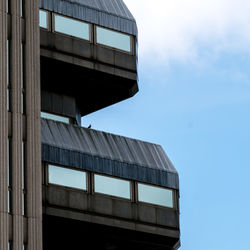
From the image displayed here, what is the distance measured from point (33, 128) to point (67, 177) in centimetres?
384

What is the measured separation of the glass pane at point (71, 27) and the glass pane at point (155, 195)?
279 inches

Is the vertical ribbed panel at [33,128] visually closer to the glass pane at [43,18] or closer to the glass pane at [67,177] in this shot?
the glass pane at [67,177]

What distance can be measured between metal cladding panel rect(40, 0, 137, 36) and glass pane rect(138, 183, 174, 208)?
7.51 meters

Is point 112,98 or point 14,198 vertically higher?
point 112,98

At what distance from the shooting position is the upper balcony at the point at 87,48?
194 feet

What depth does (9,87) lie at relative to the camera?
52.8 m

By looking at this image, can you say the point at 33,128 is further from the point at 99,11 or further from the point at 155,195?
the point at 99,11

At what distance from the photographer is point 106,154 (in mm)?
57469

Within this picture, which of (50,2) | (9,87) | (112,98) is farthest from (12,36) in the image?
(112,98)

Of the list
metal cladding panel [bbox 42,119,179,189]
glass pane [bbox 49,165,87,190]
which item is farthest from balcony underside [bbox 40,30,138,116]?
glass pane [bbox 49,165,87,190]

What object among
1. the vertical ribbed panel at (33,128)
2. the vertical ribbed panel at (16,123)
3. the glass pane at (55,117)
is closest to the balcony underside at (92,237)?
the vertical ribbed panel at (33,128)

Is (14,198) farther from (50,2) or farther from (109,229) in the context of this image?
(50,2)

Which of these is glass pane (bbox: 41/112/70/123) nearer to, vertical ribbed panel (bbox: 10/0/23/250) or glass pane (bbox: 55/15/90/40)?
glass pane (bbox: 55/15/90/40)

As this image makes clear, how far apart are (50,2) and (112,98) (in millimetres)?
6748
